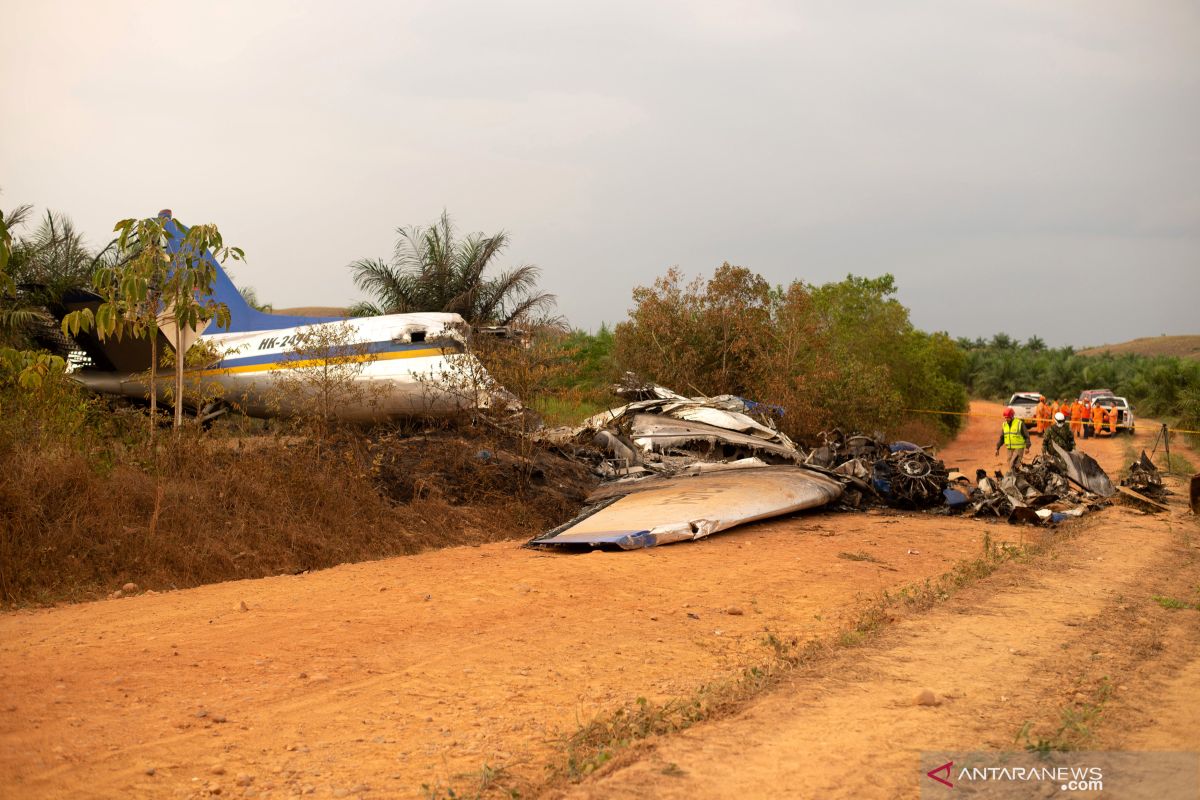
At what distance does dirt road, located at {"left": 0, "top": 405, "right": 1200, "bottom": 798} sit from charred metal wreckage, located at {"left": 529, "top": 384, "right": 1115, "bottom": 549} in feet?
6.86

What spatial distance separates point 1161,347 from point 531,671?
421ft

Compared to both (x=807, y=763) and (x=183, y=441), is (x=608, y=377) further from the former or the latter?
(x=807, y=763)

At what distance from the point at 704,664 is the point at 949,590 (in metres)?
3.76

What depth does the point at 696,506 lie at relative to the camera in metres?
13.5

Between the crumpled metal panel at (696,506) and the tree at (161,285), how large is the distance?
16.0ft

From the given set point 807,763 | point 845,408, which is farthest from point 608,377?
point 807,763

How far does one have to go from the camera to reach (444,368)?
16906 millimetres

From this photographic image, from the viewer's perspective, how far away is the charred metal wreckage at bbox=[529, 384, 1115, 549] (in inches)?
532

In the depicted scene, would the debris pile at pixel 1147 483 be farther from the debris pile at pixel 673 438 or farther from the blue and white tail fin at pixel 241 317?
the blue and white tail fin at pixel 241 317

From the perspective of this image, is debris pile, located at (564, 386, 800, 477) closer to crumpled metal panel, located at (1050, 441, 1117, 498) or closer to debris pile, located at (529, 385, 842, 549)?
debris pile, located at (529, 385, 842, 549)

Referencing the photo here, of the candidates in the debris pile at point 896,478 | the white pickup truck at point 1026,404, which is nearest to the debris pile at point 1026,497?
the debris pile at point 896,478

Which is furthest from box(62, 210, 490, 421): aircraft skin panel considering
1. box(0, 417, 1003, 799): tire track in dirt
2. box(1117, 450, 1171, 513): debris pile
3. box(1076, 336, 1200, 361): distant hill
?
box(1076, 336, 1200, 361): distant hill

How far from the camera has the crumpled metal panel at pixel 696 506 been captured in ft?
40.4

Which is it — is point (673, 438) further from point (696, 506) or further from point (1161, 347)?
point (1161, 347)
